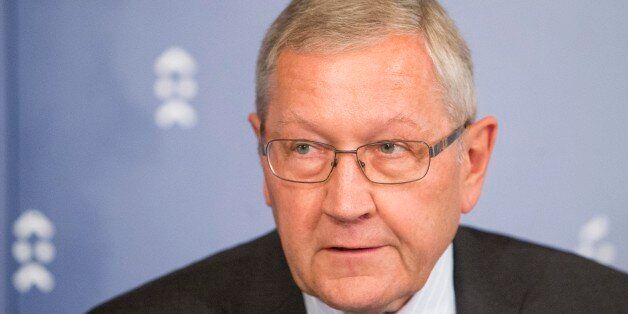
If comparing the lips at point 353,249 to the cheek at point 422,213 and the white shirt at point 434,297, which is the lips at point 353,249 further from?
the white shirt at point 434,297

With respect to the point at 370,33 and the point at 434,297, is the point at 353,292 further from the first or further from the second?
the point at 370,33

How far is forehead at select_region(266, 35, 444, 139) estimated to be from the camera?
1.81 meters

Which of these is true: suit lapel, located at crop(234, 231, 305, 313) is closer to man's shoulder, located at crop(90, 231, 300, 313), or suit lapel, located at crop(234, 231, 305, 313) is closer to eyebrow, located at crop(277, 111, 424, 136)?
man's shoulder, located at crop(90, 231, 300, 313)

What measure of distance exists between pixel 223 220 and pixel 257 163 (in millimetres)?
176

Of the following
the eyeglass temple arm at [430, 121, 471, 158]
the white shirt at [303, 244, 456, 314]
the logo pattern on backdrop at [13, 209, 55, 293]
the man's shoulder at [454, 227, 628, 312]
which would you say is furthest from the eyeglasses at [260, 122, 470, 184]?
the logo pattern on backdrop at [13, 209, 55, 293]

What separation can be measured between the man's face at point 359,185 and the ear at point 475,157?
13 centimetres


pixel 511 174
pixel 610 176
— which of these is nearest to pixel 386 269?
pixel 511 174

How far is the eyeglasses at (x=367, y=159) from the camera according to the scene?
1.83 m

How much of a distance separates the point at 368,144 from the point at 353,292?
0.30 m

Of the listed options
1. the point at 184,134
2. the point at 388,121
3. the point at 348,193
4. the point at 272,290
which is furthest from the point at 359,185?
the point at 184,134

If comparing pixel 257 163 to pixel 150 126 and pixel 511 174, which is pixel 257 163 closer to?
pixel 150 126

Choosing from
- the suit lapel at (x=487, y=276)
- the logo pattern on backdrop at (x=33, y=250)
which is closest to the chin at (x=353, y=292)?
the suit lapel at (x=487, y=276)

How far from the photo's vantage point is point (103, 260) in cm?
240

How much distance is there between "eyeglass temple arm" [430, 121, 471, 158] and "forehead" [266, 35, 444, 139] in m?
0.05
